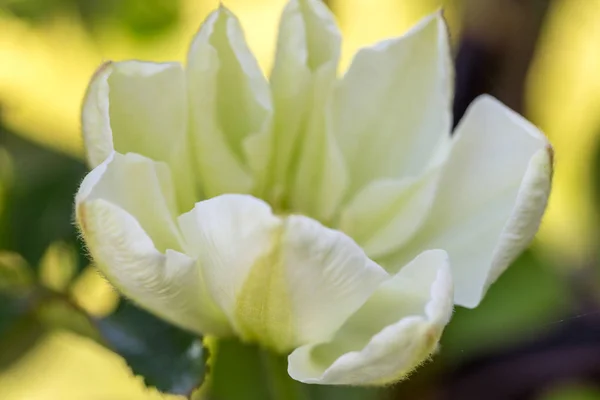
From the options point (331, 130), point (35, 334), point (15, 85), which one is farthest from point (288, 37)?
point (15, 85)

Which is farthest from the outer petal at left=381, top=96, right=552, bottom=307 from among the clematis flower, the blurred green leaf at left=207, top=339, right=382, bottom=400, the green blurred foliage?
the green blurred foliage

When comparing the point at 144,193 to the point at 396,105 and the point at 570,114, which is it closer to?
the point at 396,105

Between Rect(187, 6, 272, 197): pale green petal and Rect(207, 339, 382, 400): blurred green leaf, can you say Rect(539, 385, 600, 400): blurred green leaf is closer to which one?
Rect(207, 339, 382, 400): blurred green leaf

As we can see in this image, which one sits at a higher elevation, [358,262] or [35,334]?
[358,262]

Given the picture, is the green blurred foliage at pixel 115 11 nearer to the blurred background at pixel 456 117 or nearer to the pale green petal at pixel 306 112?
the blurred background at pixel 456 117

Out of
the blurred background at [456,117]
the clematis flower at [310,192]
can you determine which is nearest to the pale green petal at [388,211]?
the clematis flower at [310,192]

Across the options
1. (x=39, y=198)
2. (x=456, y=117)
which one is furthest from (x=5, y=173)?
(x=456, y=117)

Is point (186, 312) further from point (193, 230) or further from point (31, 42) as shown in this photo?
point (31, 42)

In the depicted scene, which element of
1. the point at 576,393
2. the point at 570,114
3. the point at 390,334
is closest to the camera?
the point at 390,334
